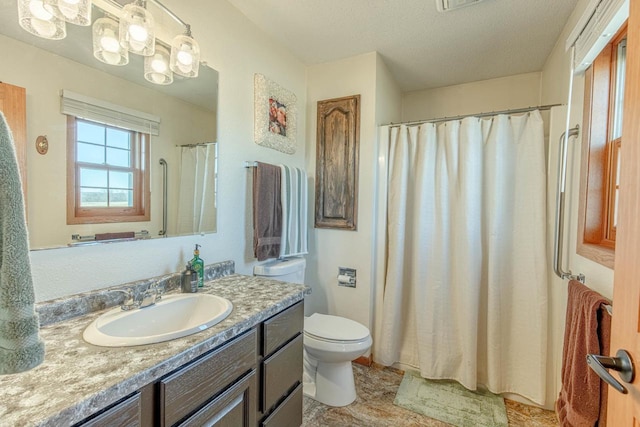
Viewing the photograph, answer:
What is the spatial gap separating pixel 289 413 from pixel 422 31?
2353 millimetres

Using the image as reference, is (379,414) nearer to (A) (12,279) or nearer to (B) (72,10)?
(A) (12,279)

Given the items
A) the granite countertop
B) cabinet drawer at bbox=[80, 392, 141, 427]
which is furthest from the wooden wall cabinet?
cabinet drawer at bbox=[80, 392, 141, 427]

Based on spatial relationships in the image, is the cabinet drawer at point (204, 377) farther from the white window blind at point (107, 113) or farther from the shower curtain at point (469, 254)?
the shower curtain at point (469, 254)

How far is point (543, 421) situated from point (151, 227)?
242 cm

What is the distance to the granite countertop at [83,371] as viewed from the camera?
568 millimetres

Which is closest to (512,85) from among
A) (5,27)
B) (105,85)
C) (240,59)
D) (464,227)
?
(464,227)

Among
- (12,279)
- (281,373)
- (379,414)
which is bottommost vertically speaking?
(379,414)

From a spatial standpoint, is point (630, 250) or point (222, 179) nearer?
point (630, 250)

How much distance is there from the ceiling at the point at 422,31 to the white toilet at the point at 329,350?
1.58 m

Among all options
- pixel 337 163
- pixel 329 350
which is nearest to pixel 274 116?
pixel 337 163

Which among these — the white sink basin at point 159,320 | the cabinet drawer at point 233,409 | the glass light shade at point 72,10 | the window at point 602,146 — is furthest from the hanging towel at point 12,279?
the window at point 602,146

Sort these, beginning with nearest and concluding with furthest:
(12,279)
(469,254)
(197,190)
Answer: (12,279)
(197,190)
(469,254)

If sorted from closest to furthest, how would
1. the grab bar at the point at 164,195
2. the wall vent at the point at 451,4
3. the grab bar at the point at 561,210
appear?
1. the grab bar at the point at 164,195
2. the grab bar at the point at 561,210
3. the wall vent at the point at 451,4

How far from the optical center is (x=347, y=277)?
7.46ft
